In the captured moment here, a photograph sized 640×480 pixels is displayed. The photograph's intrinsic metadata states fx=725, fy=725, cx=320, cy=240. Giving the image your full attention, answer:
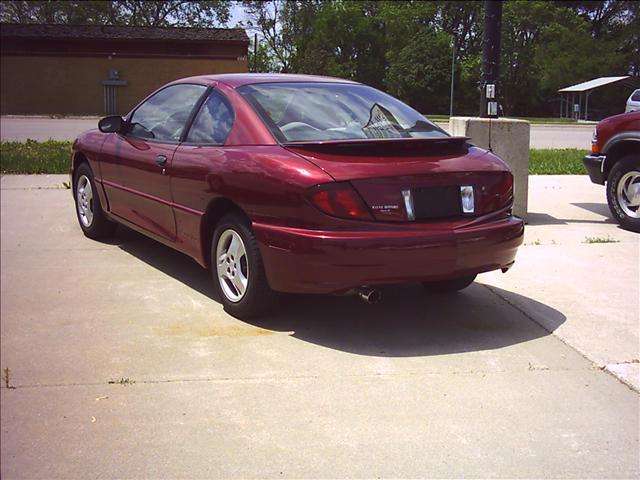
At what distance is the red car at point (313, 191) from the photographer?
390cm

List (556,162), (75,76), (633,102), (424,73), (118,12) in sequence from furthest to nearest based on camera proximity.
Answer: (556,162) < (424,73) < (75,76) < (633,102) < (118,12)

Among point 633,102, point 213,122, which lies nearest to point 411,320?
point 213,122

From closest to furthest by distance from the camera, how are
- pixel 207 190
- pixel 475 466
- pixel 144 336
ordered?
pixel 475 466
pixel 144 336
pixel 207 190

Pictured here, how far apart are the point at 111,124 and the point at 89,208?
1.16 metres

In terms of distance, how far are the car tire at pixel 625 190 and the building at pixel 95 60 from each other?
4.15 metres

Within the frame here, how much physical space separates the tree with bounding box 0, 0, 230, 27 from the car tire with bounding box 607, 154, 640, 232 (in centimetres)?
514

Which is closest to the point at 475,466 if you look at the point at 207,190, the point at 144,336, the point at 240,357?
the point at 240,357

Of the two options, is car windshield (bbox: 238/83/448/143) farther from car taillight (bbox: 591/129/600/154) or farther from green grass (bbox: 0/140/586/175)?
green grass (bbox: 0/140/586/175)

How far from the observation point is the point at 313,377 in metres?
3.69

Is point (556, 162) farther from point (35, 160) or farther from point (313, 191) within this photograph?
point (313, 191)

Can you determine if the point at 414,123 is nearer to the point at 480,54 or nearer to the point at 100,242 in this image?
the point at 480,54

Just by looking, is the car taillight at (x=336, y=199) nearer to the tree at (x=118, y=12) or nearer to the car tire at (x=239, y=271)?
the car tire at (x=239, y=271)

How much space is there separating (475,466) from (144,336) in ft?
6.89

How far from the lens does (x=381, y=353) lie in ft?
13.2
